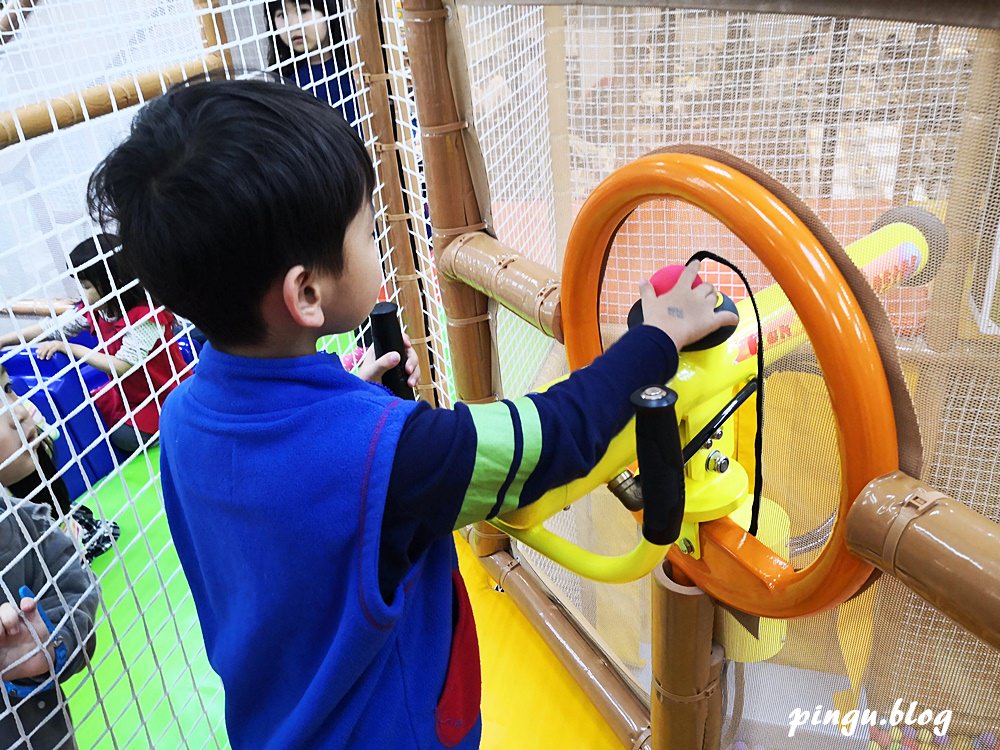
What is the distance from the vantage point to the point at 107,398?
1975 mm

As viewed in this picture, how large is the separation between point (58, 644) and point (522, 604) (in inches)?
26.7

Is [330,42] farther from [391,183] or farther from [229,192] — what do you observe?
[229,192]

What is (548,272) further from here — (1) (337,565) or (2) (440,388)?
(2) (440,388)

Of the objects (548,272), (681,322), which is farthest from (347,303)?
(548,272)

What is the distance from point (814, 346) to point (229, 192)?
379 millimetres

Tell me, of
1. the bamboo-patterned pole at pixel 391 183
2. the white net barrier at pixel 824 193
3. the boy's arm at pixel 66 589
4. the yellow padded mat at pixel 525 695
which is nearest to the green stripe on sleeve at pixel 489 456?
the white net barrier at pixel 824 193

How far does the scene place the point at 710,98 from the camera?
58cm

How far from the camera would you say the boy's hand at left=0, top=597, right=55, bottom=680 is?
68cm

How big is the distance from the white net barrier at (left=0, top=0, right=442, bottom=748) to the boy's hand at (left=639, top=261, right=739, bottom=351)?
54 centimetres

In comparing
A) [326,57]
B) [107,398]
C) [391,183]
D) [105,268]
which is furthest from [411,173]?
[107,398]

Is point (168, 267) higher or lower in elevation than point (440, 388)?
higher

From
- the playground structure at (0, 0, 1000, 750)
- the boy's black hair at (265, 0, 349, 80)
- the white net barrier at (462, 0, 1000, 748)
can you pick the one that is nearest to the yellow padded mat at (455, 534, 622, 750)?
the playground structure at (0, 0, 1000, 750)

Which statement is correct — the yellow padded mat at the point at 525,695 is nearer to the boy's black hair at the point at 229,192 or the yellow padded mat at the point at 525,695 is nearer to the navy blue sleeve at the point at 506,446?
the navy blue sleeve at the point at 506,446

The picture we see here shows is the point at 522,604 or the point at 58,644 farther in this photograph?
the point at 522,604
